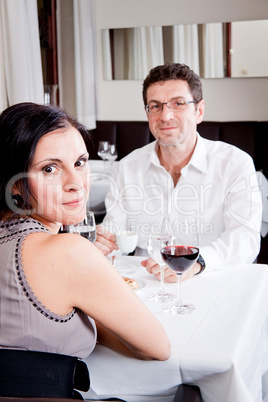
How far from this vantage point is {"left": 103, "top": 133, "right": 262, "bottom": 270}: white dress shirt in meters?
2.04

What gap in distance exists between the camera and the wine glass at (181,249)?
1280mm

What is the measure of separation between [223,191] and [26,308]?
1.39 meters

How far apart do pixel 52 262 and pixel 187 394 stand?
42cm

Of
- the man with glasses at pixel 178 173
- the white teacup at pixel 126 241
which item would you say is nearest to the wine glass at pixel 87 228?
the white teacup at pixel 126 241

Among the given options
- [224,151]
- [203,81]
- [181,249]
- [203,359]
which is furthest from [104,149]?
[203,359]

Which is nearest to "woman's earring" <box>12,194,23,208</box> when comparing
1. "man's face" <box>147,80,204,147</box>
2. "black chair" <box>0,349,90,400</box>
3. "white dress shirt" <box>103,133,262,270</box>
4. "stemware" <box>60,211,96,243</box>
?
"black chair" <box>0,349,90,400</box>

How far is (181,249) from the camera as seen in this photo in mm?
1290

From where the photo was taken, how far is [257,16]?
4.30 meters

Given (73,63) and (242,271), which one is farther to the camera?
(73,63)

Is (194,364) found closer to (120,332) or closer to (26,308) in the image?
(120,332)

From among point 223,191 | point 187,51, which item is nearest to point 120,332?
point 223,191

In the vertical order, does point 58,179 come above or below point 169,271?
above

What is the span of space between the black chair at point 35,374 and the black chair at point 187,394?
23 cm

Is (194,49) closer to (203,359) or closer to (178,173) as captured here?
(178,173)
